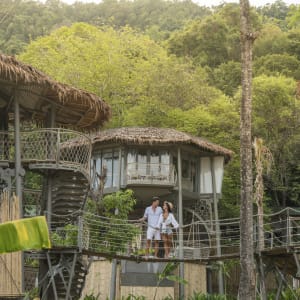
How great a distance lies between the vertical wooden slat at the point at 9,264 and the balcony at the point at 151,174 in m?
10.8

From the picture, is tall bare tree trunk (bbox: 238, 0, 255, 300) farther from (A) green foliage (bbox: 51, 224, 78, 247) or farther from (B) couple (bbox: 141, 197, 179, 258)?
(A) green foliage (bbox: 51, 224, 78, 247)

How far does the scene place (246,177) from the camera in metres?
14.1

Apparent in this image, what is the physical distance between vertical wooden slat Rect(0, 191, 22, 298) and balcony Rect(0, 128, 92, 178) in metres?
1.20

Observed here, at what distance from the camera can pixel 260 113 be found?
31.6 m

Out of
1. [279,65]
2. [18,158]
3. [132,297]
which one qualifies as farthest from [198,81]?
[18,158]

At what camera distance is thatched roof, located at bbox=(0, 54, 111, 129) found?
15.3 m

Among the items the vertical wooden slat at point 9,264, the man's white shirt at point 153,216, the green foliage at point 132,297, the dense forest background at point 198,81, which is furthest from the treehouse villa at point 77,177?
the dense forest background at point 198,81

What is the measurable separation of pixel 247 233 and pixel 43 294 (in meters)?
5.89

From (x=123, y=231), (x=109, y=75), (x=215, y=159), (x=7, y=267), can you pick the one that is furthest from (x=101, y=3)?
(x=7, y=267)

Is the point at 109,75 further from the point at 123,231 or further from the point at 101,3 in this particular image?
the point at 101,3

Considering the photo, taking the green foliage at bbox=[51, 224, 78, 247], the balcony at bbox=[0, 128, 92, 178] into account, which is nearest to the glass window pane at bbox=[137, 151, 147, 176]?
the balcony at bbox=[0, 128, 92, 178]

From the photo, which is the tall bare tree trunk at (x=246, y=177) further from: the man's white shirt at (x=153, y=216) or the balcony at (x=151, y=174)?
the balcony at (x=151, y=174)

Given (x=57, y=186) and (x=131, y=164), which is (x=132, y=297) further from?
(x=57, y=186)

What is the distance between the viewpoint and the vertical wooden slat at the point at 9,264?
47.8 feet
